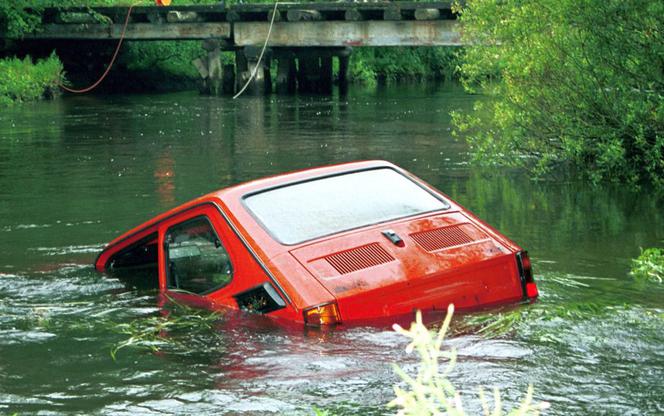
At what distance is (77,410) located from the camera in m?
6.18

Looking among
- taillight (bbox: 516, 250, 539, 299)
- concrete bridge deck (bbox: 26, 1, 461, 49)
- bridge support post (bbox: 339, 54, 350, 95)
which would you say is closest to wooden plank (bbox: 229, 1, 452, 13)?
concrete bridge deck (bbox: 26, 1, 461, 49)

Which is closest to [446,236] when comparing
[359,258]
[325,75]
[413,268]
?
[413,268]

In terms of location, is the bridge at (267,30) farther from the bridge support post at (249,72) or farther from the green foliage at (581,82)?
the green foliage at (581,82)

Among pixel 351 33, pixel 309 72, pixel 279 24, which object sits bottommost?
pixel 309 72

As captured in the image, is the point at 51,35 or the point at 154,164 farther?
the point at 51,35

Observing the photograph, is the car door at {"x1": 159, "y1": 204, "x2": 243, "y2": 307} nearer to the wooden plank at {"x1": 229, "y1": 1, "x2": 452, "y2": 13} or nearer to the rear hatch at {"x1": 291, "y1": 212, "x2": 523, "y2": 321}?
the rear hatch at {"x1": 291, "y1": 212, "x2": 523, "y2": 321}

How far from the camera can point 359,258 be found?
708 centimetres

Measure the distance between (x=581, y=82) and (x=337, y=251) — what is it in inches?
351

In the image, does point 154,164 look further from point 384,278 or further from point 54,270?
Answer: point 384,278

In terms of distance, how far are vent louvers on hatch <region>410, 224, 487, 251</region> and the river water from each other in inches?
24.0

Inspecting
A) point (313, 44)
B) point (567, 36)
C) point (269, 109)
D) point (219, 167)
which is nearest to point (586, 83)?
point (567, 36)

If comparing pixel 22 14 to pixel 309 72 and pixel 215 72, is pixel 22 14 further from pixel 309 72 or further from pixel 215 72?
pixel 309 72

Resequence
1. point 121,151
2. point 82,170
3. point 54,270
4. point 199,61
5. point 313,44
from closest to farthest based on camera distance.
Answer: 1. point 54,270
2. point 82,170
3. point 121,151
4. point 313,44
5. point 199,61

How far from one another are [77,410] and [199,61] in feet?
122
